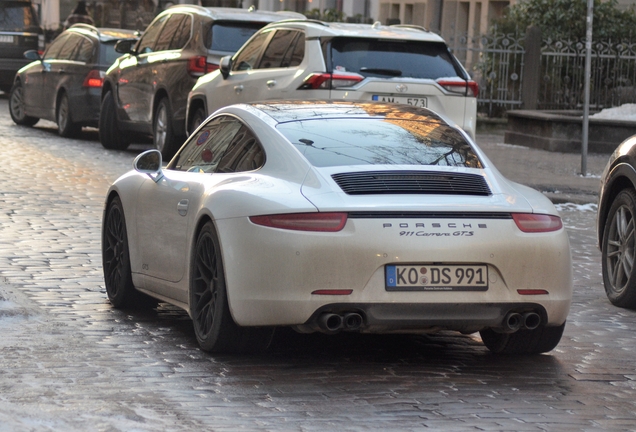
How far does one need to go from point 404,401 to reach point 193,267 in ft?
5.06

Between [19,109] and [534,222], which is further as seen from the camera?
[19,109]

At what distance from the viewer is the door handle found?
738cm

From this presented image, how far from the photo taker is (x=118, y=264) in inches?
333

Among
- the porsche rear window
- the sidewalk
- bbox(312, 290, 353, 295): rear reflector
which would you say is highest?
the porsche rear window

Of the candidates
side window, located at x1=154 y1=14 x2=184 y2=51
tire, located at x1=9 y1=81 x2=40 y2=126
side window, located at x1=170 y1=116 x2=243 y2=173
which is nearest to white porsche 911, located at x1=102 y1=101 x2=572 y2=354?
side window, located at x1=170 y1=116 x2=243 y2=173

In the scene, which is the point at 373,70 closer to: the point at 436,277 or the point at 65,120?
the point at 436,277

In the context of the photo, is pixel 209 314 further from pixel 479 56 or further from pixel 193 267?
pixel 479 56

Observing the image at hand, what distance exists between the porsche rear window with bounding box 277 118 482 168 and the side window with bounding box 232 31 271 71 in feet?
27.6

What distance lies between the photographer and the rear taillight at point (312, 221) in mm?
6406

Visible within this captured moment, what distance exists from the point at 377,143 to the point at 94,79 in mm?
14540

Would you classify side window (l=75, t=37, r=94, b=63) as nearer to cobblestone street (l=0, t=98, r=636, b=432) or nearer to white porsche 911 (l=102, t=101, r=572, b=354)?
cobblestone street (l=0, t=98, r=636, b=432)

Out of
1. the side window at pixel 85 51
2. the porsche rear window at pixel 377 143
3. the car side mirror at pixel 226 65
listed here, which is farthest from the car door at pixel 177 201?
the side window at pixel 85 51

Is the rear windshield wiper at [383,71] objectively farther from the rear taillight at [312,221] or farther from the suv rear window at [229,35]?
the rear taillight at [312,221]

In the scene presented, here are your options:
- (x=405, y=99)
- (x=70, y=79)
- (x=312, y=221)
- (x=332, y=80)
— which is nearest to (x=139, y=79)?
(x=70, y=79)
